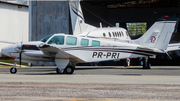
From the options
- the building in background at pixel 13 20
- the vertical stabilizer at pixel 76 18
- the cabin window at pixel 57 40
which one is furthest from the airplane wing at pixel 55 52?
the building in background at pixel 13 20

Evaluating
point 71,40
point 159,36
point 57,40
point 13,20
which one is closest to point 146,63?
point 159,36

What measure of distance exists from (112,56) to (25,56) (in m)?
5.05

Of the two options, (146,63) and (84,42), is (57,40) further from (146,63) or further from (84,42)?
(146,63)

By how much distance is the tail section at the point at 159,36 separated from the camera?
790 inches

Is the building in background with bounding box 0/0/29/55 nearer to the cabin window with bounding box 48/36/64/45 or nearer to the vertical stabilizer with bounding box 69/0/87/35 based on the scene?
the vertical stabilizer with bounding box 69/0/87/35

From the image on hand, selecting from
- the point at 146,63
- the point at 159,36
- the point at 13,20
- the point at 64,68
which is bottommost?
the point at 146,63

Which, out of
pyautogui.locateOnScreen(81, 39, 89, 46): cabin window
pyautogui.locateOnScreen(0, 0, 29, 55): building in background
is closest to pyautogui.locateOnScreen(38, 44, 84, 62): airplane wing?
pyautogui.locateOnScreen(81, 39, 89, 46): cabin window

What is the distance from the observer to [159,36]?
20.3 m

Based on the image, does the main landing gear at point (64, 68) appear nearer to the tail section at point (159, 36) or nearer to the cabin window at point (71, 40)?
the cabin window at point (71, 40)

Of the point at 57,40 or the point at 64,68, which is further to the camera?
the point at 57,40

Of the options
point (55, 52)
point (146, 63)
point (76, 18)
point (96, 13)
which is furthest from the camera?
point (96, 13)

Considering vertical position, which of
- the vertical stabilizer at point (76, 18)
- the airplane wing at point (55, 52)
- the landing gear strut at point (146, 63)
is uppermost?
the vertical stabilizer at point (76, 18)

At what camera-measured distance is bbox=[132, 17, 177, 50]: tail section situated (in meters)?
20.1

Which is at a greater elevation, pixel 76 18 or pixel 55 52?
pixel 76 18
